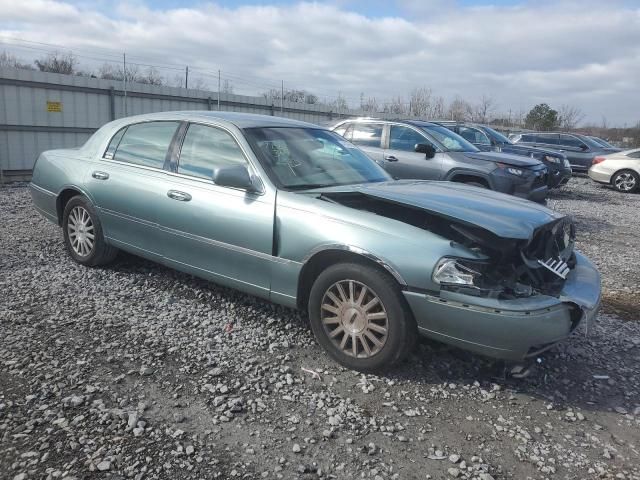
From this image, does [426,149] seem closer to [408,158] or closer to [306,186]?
[408,158]

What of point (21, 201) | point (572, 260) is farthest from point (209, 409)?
point (21, 201)

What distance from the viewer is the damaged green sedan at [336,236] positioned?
307 cm

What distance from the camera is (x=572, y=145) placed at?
18750 mm

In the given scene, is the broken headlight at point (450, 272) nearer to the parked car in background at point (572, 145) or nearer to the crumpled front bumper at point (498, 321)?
the crumpled front bumper at point (498, 321)

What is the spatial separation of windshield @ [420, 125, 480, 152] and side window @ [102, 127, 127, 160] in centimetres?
547

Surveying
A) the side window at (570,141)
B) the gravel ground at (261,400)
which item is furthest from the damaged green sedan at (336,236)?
the side window at (570,141)

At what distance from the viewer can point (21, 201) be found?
29.0 feet

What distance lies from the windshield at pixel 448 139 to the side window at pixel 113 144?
5474mm

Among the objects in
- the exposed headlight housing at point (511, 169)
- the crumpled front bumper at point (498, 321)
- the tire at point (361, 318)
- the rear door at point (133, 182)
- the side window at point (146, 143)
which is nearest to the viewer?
the crumpled front bumper at point (498, 321)

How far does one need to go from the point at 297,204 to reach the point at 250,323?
1115 millimetres

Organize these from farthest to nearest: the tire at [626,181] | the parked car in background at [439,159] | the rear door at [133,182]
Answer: the tire at [626,181]
the parked car in background at [439,159]
the rear door at [133,182]

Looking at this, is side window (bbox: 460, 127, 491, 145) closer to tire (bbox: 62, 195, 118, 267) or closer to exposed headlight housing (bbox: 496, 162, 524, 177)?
exposed headlight housing (bbox: 496, 162, 524, 177)

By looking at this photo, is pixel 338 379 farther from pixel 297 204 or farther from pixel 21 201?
pixel 21 201

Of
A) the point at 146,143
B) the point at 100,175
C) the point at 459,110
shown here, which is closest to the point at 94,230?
the point at 100,175
